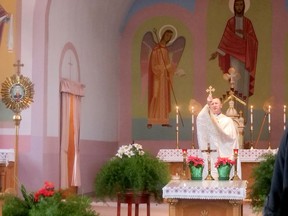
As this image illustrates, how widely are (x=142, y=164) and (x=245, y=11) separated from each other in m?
9.76

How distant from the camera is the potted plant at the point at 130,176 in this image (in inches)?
332

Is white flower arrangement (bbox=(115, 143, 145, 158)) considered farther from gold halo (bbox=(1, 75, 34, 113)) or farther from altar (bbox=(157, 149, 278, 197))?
altar (bbox=(157, 149, 278, 197))

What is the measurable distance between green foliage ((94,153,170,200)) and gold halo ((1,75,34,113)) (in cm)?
395

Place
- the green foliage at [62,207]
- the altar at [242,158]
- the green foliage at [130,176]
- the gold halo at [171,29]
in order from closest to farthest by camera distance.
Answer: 1. the green foliage at [62,207]
2. the green foliage at [130,176]
3. the altar at [242,158]
4. the gold halo at [171,29]

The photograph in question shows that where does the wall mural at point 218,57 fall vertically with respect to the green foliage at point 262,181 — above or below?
above

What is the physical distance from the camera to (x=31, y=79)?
12.5 metres

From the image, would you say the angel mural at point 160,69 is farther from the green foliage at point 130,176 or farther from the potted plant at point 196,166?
the potted plant at point 196,166

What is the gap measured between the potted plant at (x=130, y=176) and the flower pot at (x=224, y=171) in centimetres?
79

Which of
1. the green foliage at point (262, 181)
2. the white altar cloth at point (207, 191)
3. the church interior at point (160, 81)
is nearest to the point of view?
the white altar cloth at point (207, 191)

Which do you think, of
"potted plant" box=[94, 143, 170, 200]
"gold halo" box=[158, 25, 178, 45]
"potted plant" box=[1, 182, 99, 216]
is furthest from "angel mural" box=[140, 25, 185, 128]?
"potted plant" box=[1, 182, 99, 216]

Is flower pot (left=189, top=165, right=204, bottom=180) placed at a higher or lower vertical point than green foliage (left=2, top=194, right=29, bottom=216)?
higher

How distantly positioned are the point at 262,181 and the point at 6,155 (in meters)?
5.52

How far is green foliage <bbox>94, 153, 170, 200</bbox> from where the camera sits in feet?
27.6

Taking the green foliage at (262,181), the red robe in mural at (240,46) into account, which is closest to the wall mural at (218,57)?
the red robe in mural at (240,46)
